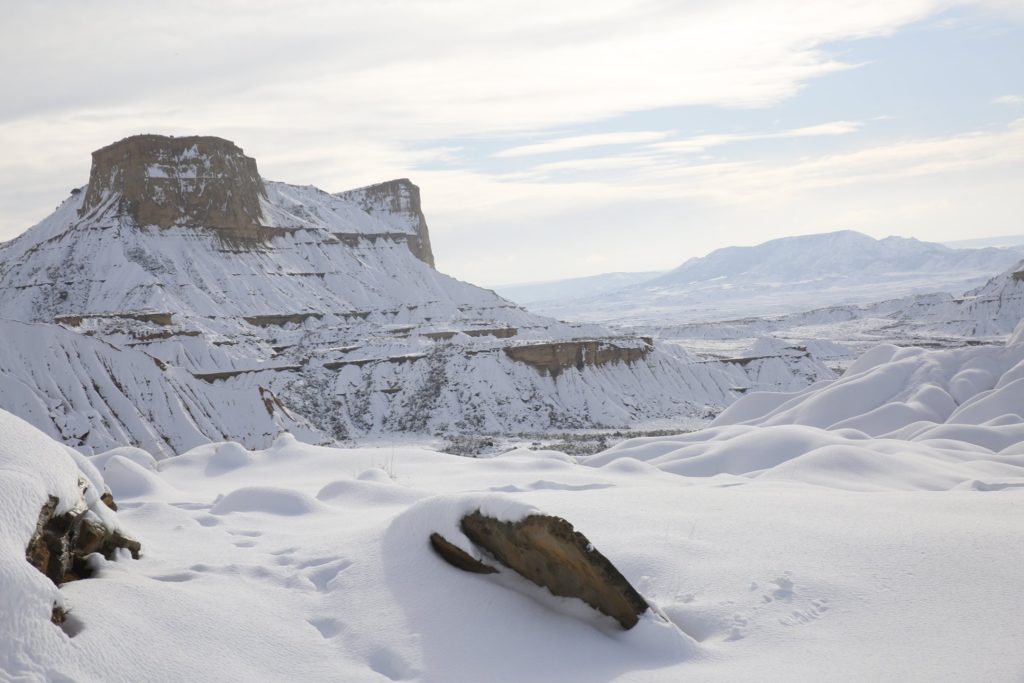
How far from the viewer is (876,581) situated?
5625 millimetres

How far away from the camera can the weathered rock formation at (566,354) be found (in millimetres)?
45875

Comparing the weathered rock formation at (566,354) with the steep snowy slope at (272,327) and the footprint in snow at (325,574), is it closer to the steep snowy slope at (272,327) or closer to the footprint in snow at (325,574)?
the steep snowy slope at (272,327)

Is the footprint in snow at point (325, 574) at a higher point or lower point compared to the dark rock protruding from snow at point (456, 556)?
lower

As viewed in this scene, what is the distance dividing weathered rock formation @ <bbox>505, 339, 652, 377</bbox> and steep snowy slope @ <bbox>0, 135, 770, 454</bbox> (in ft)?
0.28

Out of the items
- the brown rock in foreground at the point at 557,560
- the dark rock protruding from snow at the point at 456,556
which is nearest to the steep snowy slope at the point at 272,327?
the dark rock protruding from snow at the point at 456,556

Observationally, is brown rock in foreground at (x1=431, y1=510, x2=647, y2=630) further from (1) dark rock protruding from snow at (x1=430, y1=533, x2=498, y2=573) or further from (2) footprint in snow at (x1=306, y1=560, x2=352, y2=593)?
(2) footprint in snow at (x1=306, y1=560, x2=352, y2=593)

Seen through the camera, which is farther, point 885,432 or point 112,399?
point 112,399

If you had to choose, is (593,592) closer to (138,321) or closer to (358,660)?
(358,660)

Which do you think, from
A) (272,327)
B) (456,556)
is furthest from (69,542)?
(272,327)

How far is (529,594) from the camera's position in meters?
5.77

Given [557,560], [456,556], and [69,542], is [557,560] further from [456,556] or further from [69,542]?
[69,542]

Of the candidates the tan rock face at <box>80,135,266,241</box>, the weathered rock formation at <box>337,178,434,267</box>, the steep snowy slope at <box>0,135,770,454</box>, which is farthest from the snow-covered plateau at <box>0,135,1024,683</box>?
the weathered rock formation at <box>337,178,434,267</box>

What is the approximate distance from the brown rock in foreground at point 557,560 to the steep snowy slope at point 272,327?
21675mm

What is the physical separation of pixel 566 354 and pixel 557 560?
4132 centimetres
